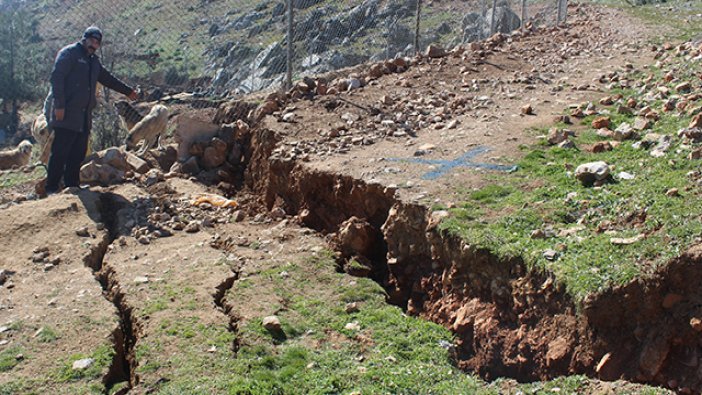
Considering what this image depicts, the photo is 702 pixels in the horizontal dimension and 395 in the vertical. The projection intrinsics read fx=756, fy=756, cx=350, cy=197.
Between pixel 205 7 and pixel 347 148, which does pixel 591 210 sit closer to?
pixel 347 148

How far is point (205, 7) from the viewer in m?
11.3

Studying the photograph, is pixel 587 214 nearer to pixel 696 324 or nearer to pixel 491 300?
pixel 491 300

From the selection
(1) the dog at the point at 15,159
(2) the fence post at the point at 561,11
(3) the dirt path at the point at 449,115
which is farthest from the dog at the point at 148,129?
(2) the fence post at the point at 561,11

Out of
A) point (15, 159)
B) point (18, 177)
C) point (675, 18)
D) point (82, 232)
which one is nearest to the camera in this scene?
point (82, 232)

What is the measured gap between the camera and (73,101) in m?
7.25

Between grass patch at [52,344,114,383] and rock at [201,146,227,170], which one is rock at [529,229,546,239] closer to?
grass patch at [52,344,114,383]

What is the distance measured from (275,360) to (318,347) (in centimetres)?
32

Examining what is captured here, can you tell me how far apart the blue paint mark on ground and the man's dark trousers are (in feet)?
10.4

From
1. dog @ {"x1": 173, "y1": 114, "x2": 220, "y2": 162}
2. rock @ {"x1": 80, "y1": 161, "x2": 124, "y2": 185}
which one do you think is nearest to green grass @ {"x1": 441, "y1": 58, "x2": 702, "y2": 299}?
dog @ {"x1": 173, "y1": 114, "x2": 220, "y2": 162}

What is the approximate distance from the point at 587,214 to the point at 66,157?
5.06 m

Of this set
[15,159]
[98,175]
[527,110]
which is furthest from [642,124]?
[15,159]

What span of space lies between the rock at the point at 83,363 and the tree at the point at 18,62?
34.5 feet

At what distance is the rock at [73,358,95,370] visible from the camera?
4.43 m

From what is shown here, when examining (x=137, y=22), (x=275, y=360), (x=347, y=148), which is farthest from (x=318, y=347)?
(x=137, y=22)
